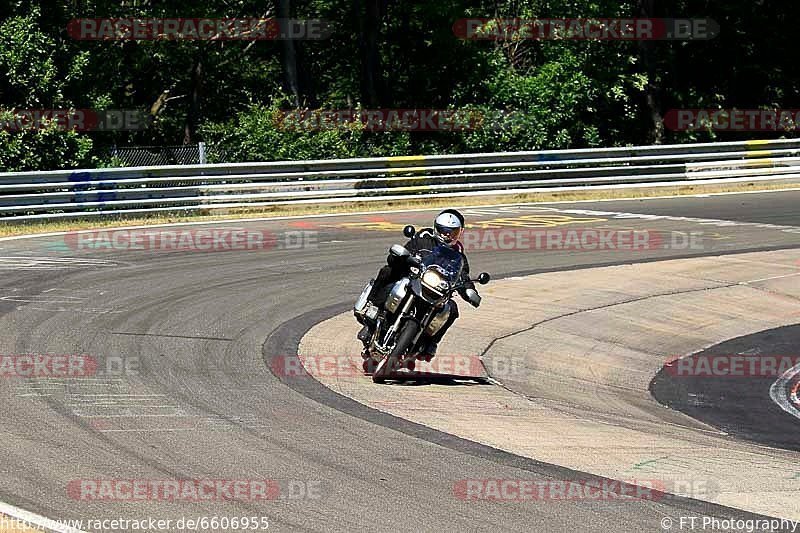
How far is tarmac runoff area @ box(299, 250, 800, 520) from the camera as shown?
8359 millimetres

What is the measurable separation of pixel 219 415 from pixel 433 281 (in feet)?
7.75

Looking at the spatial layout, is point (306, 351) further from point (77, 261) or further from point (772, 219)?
point (772, 219)

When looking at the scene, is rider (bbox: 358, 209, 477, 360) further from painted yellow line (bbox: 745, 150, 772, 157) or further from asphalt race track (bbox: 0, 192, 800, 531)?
painted yellow line (bbox: 745, 150, 772, 157)

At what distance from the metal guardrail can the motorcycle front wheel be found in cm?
1344

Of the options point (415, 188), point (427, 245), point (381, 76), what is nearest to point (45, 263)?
point (427, 245)

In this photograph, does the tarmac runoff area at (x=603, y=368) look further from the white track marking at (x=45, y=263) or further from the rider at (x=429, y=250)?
the white track marking at (x=45, y=263)

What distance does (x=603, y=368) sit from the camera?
1397 centimetres

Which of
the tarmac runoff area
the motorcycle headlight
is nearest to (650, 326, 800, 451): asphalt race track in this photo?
the tarmac runoff area

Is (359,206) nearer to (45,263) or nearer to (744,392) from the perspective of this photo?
(45,263)

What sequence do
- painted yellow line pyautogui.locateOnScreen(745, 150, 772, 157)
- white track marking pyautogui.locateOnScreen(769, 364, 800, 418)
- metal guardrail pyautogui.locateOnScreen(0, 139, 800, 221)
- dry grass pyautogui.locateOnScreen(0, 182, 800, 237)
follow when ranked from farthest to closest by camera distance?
painted yellow line pyautogui.locateOnScreen(745, 150, 772, 157)
metal guardrail pyautogui.locateOnScreen(0, 139, 800, 221)
dry grass pyautogui.locateOnScreen(0, 182, 800, 237)
white track marking pyautogui.locateOnScreen(769, 364, 800, 418)

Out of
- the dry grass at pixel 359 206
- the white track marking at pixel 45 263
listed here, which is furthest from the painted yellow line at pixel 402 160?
the white track marking at pixel 45 263

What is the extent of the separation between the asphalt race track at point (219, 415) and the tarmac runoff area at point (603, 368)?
407mm

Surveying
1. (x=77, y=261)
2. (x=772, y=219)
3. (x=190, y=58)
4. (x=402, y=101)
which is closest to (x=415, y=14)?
(x=402, y=101)

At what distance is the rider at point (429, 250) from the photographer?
35.8 ft
